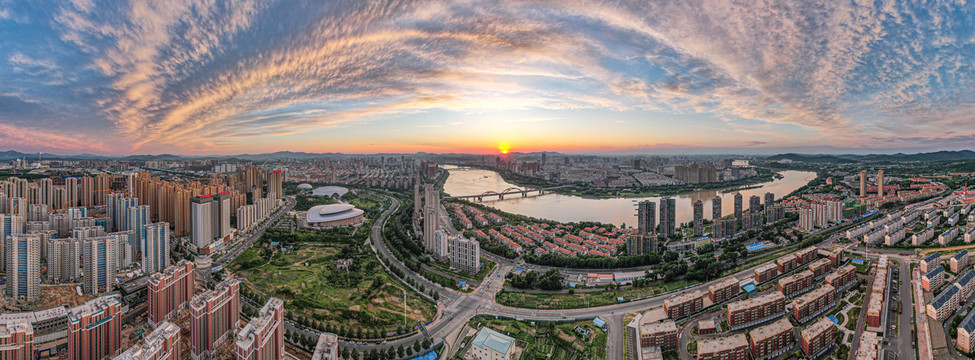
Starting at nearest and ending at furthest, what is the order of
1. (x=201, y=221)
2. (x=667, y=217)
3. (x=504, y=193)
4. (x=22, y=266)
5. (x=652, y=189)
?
(x=22, y=266) → (x=201, y=221) → (x=667, y=217) → (x=504, y=193) → (x=652, y=189)

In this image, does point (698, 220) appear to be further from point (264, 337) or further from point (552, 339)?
point (264, 337)

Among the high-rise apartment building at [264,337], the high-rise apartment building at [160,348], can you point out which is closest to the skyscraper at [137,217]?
the high-rise apartment building at [160,348]

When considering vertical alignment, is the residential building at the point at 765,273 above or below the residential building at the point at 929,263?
below

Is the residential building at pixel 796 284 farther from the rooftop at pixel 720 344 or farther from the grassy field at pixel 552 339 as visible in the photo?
the grassy field at pixel 552 339

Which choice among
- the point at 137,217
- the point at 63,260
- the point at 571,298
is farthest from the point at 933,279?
the point at 137,217

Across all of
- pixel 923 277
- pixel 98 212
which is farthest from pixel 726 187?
pixel 98 212

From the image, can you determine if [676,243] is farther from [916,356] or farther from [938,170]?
→ [938,170]

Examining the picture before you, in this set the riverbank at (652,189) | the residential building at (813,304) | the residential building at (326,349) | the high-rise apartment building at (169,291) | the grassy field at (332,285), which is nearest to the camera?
the residential building at (326,349)
